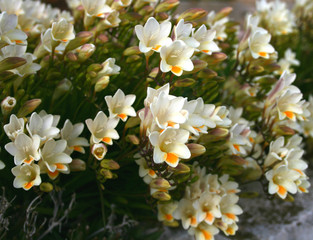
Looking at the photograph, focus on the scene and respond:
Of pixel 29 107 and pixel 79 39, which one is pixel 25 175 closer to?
pixel 29 107

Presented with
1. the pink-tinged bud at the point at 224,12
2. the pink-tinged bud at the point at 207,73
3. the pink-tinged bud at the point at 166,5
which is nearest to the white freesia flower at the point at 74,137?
the pink-tinged bud at the point at 207,73

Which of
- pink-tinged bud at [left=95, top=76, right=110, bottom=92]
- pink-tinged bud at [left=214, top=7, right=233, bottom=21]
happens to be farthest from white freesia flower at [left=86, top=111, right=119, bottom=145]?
pink-tinged bud at [left=214, top=7, right=233, bottom=21]

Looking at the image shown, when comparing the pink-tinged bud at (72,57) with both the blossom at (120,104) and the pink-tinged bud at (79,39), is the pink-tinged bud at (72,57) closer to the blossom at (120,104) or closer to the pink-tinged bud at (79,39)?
the pink-tinged bud at (79,39)

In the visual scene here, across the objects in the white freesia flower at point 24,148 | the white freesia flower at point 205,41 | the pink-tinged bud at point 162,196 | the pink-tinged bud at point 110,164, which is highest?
the white freesia flower at point 205,41

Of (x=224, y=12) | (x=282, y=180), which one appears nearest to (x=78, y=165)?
(x=282, y=180)

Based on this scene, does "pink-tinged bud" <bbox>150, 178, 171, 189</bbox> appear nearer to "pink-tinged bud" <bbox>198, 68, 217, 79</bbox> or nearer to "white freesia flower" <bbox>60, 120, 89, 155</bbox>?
"white freesia flower" <bbox>60, 120, 89, 155</bbox>
